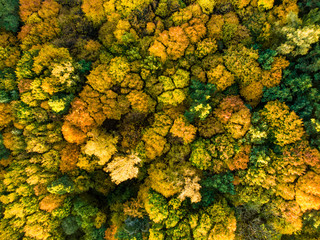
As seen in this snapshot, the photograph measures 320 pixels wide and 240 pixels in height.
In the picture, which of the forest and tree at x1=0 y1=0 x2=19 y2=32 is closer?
Answer: the forest

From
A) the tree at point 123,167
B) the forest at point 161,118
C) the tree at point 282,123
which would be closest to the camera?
the tree at point 282,123

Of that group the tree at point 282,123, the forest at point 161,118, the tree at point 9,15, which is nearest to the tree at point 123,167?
the forest at point 161,118

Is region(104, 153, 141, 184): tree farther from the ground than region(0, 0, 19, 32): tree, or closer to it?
closer to it

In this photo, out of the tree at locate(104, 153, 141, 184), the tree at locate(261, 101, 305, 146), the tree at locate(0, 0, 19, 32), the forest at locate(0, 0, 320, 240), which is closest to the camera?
the tree at locate(261, 101, 305, 146)

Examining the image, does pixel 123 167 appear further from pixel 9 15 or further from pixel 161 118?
pixel 9 15

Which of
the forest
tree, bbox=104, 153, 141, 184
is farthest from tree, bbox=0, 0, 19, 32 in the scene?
tree, bbox=104, 153, 141, 184

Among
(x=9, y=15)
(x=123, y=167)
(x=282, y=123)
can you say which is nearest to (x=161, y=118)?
(x=123, y=167)

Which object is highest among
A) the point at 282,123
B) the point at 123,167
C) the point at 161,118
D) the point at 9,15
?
the point at 282,123

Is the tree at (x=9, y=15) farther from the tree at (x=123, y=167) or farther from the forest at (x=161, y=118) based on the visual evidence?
the tree at (x=123, y=167)

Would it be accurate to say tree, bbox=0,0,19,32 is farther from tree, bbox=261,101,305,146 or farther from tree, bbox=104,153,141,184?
tree, bbox=261,101,305,146
